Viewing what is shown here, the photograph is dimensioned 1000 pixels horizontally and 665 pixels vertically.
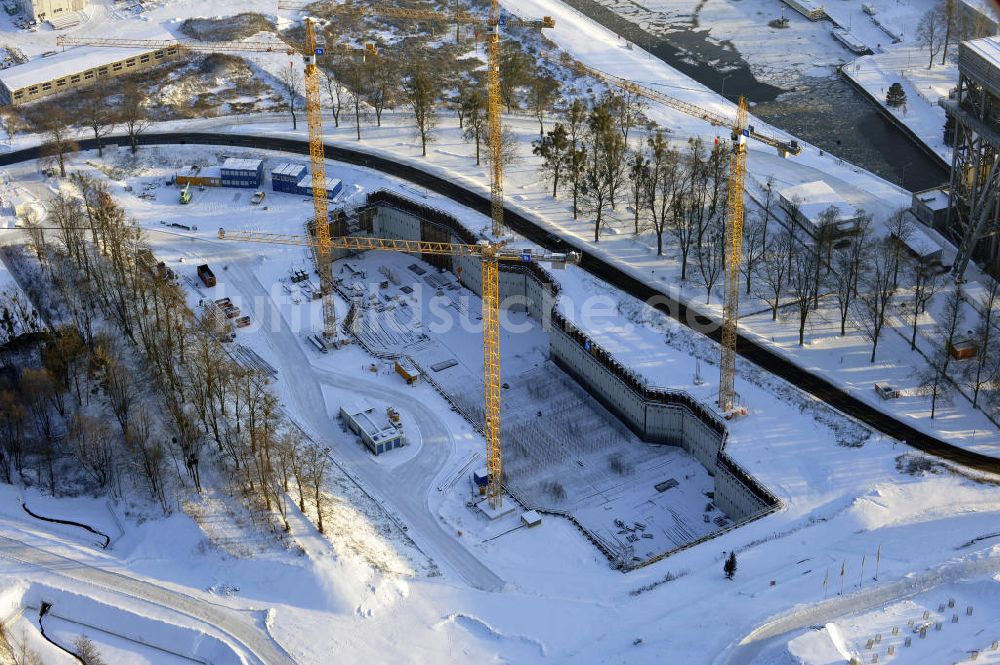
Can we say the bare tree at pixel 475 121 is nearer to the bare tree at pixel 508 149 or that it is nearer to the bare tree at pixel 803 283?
the bare tree at pixel 508 149

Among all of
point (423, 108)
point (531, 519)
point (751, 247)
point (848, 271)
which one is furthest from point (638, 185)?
point (531, 519)

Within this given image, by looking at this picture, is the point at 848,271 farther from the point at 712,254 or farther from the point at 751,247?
the point at 712,254

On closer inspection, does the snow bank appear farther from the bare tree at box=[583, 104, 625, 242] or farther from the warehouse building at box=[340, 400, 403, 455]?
the bare tree at box=[583, 104, 625, 242]

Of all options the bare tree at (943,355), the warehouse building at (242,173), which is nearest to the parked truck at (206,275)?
the warehouse building at (242,173)

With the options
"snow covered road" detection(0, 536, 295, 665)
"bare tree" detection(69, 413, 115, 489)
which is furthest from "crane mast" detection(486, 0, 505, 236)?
"snow covered road" detection(0, 536, 295, 665)

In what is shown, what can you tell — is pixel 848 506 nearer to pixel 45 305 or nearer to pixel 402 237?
pixel 402 237

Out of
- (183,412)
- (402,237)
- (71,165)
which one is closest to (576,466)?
(183,412)
